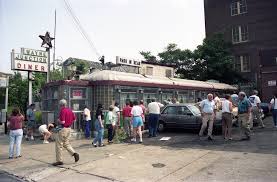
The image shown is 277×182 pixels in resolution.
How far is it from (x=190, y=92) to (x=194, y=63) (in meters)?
11.8

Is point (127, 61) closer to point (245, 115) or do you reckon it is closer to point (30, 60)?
point (30, 60)

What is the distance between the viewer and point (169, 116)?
1484 centimetres

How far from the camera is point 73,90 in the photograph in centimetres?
1514

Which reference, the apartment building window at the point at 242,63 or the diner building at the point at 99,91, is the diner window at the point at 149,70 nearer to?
the diner building at the point at 99,91

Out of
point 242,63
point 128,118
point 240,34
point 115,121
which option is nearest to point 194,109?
point 128,118

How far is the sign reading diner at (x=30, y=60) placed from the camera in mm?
18578

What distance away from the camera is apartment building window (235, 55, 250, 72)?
35062 millimetres

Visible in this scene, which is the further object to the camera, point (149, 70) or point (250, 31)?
point (250, 31)

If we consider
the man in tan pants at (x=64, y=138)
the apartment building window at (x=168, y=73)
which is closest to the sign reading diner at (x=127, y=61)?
the apartment building window at (x=168, y=73)

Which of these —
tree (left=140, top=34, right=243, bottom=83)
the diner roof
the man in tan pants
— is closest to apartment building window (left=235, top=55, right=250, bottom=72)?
tree (left=140, top=34, right=243, bottom=83)

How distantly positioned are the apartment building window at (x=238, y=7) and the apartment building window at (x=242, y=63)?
547 cm

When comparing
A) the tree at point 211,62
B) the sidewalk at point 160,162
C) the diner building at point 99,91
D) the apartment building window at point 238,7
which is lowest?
the sidewalk at point 160,162

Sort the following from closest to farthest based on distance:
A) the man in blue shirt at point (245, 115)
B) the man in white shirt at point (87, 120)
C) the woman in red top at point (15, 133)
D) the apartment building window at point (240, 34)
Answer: the woman in red top at point (15, 133) → the man in blue shirt at point (245, 115) → the man in white shirt at point (87, 120) → the apartment building window at point (240, 34)

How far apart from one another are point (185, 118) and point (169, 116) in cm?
93
